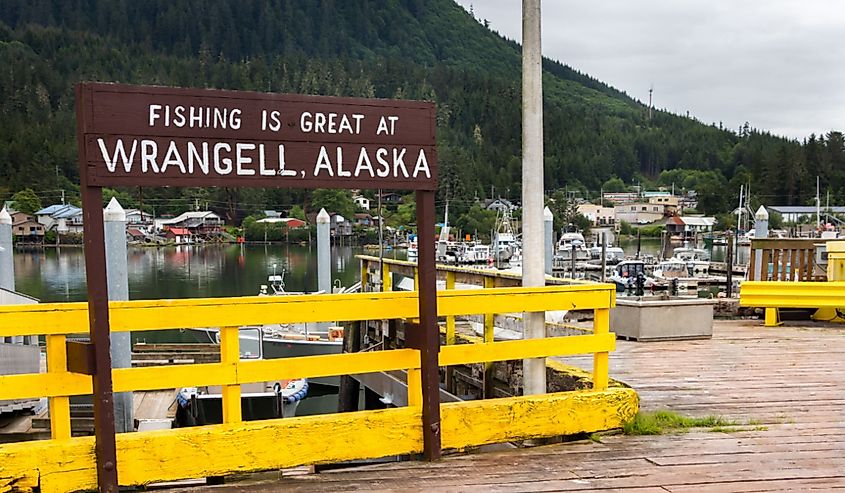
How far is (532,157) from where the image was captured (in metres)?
6.13

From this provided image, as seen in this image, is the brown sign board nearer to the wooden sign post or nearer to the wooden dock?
the wooden sign post

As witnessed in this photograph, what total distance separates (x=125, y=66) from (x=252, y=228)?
72748mm

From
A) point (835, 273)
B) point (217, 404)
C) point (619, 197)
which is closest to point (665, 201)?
point (619, 197)

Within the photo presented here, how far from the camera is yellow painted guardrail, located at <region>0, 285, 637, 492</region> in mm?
4648

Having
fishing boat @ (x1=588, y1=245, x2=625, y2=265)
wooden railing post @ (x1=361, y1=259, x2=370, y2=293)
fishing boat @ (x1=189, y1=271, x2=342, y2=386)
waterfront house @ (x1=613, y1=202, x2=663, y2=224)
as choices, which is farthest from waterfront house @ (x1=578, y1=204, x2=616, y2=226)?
wooden railing post @ (x1=361, y1=259, x2=370, y2=293)

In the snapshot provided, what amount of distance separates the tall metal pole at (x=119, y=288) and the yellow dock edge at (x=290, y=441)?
6176 mm

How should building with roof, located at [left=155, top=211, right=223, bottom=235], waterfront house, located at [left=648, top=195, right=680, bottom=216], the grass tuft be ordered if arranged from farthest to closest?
waterfront house, located at [left=648, top=195, right=680, bottom=216], building with roof, located at [left=155, top=211, right=223, bottom=235], the grass tuft

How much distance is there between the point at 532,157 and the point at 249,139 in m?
2.27

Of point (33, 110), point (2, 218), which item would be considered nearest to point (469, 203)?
point (33, 110)

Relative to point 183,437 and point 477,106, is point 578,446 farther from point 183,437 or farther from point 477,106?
point 477,106

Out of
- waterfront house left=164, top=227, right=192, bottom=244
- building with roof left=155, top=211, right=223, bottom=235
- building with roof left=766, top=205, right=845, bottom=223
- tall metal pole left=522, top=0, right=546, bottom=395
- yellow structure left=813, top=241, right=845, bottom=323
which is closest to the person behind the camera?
tall metal pole left=522, top=0, right=546, bottom=395

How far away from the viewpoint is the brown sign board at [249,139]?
457 centimetres

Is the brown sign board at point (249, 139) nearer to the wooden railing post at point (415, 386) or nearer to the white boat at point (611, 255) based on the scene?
the wooden railing post at point (415, 386)

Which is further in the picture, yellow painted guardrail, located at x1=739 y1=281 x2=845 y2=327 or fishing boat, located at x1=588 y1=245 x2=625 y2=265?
fishing boat, located at x1=588 y1=245 x2=625 y2=265
